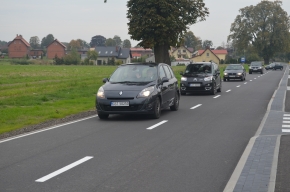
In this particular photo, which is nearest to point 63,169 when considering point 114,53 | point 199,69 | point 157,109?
point 157,109

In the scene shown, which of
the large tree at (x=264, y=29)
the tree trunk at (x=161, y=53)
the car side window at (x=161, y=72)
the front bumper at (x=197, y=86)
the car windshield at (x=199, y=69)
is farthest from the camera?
the large tree at (x=264, y=29)

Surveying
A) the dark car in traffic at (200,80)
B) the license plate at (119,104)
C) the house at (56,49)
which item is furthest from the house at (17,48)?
the license plate at (119,104)

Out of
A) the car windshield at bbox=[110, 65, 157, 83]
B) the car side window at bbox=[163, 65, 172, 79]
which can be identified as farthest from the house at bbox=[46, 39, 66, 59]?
the car windshield at bbox=[110, 65, 157, 83]

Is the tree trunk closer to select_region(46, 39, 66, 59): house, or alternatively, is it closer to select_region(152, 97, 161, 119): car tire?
select_region(152, 97, 161, 119): car tire

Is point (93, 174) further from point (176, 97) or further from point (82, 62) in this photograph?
point (82, 62)

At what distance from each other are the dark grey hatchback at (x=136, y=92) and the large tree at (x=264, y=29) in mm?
93894

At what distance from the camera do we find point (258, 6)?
360ft

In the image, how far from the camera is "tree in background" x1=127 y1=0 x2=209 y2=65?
29828 mm

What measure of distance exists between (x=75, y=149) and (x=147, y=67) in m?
6.75

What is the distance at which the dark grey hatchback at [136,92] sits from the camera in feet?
46.3

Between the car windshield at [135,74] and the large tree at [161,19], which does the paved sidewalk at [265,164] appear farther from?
the large tree at [161,19]

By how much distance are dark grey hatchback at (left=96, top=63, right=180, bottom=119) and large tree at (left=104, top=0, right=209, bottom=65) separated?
13798mm

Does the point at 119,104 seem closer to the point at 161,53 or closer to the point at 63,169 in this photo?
the point at 63,169

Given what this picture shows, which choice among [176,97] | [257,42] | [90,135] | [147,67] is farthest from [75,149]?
[257,42]
